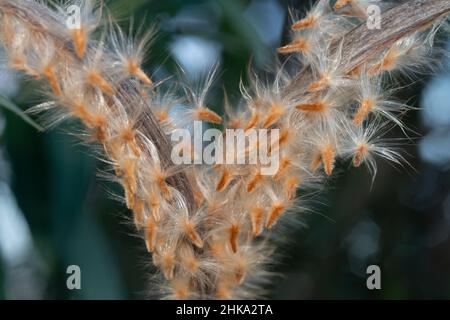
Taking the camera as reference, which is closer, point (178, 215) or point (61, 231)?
point (178, 215)

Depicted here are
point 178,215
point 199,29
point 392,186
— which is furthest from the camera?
point 392,186
